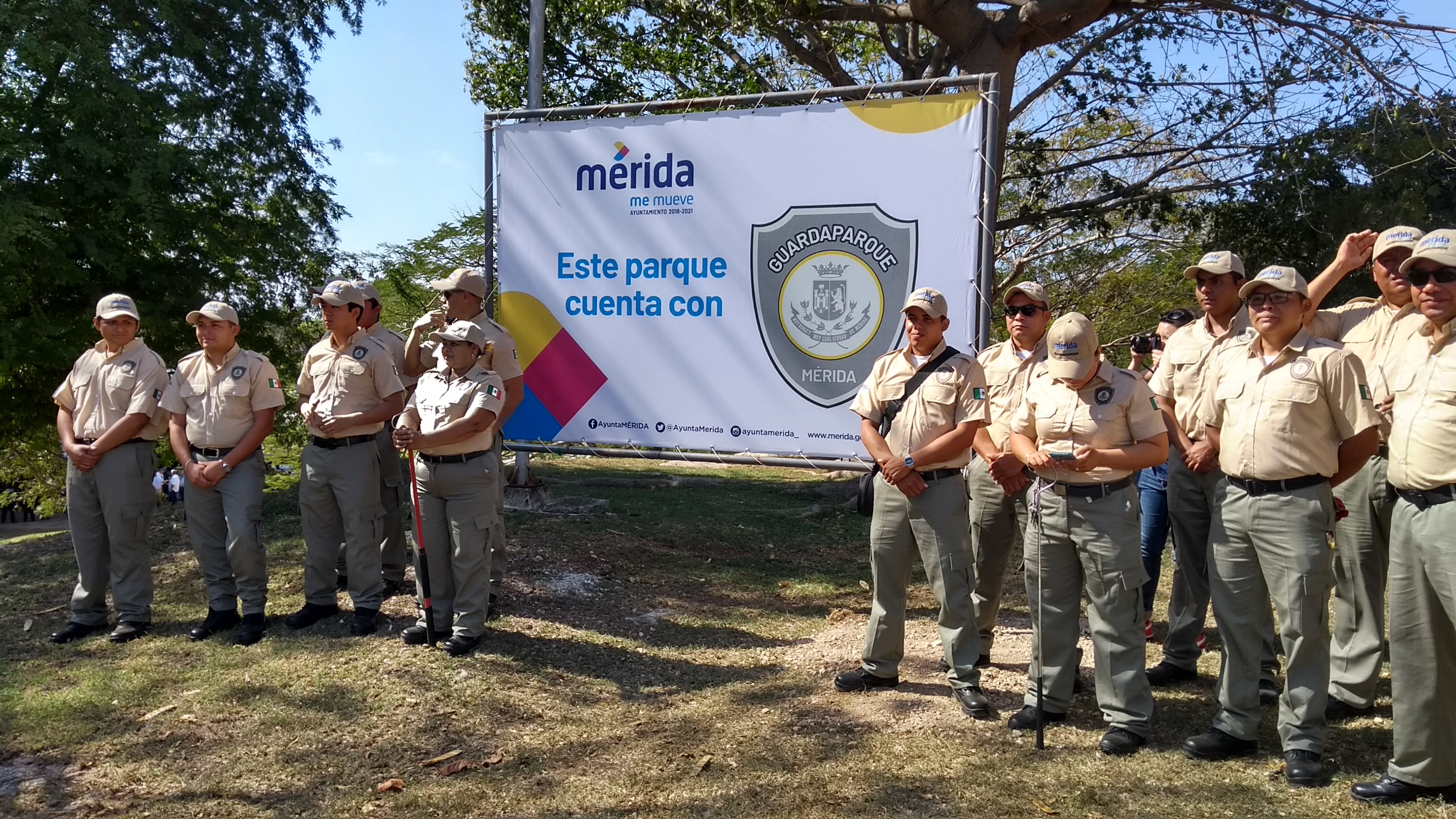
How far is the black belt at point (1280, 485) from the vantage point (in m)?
4.04

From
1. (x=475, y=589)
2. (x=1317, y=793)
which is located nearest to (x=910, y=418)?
(x=1317, y=793)

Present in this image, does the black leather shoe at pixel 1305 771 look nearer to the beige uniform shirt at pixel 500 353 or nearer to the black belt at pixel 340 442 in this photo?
the beige uniform shirt at pixel 500 353

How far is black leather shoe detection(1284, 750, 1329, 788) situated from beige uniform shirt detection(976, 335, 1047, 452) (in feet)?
5.69

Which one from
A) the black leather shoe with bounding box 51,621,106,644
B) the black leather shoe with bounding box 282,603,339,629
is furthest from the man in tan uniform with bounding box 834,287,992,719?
the black leather shoe with bounding box 51,621,106,644

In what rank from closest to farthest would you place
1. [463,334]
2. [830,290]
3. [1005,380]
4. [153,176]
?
[1005,380]
[463,334]
[830,290]
[153,176]

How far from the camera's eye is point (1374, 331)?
4.78 metres

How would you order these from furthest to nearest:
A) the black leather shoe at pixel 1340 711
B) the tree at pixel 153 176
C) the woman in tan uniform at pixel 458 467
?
the tree at pixel 153 176 → the woman in tan uniform at pixel 458 467 → the black leather shoe at pixel 1340 711

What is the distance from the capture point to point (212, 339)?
598cm

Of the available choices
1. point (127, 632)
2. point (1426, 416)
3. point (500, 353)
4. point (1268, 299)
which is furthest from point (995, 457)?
point (127, 632)

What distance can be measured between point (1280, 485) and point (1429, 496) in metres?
0.48

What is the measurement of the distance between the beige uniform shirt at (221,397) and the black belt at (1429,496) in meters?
5.45

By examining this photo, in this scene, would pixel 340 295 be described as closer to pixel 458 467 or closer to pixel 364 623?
pixel 458 467

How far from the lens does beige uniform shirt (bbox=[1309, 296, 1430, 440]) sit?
175 inches

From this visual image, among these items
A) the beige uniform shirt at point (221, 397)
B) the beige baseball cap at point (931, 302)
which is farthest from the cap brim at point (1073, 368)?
the beige uniform shirt at point (221, 397)
